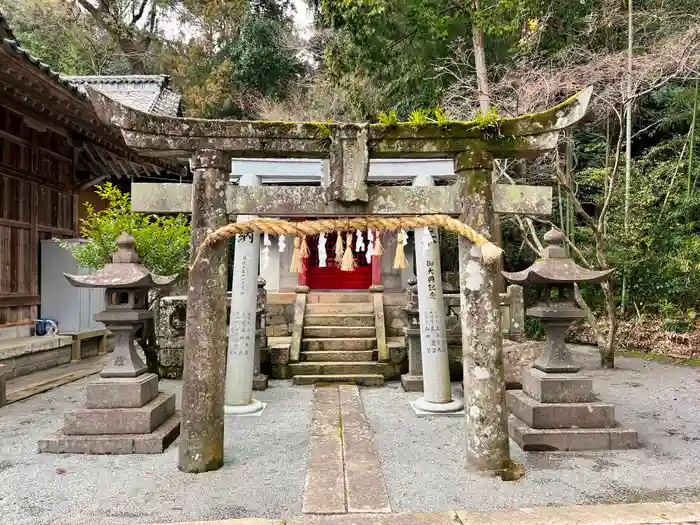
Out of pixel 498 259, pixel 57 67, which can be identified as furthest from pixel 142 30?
pixel 498 259

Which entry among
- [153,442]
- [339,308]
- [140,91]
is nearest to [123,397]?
[153,442]

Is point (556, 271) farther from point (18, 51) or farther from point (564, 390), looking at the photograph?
point (18, 51)

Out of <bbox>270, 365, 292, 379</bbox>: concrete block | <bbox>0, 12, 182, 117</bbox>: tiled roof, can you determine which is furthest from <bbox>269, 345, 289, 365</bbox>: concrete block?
<bbox>0, 12, 182, 117</bbox>: tiled roof

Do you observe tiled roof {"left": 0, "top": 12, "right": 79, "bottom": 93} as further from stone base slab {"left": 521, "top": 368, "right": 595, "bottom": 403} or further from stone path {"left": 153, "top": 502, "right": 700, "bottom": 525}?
stone base slab {"left": 521, "top": 368, "right": 595, "bottom": 403}

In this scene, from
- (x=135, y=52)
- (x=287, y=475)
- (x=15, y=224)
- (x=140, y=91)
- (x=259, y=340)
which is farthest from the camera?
(x=135, y=52)

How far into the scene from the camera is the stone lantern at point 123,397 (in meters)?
5.40

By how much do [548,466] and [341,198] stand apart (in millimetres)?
3461

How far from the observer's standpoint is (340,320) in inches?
451

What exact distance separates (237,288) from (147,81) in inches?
492

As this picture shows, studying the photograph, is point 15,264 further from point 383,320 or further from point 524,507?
point 524,507

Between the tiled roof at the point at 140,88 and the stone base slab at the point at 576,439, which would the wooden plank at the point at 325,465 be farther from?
the tiled roof at the point at 140,88

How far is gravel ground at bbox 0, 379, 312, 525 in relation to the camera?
3.93m

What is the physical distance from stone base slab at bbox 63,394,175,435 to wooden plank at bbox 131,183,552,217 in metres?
2.44

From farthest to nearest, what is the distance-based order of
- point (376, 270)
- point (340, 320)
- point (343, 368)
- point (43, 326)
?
point (376, 270) → point (340, 320) → point (43, 326) → point (343, 368)
